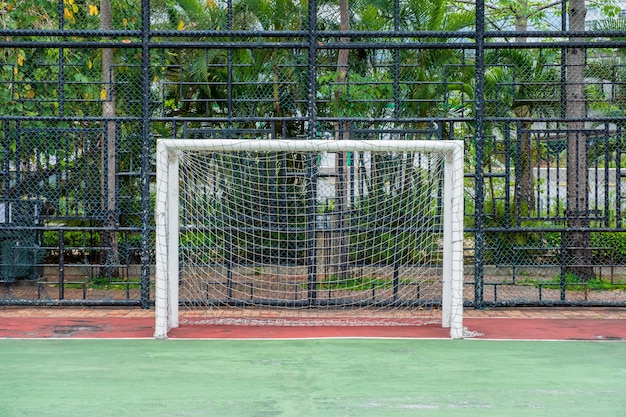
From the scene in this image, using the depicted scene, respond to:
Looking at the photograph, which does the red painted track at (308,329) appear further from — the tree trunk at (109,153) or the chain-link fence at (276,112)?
the tree trunk at (109,153)

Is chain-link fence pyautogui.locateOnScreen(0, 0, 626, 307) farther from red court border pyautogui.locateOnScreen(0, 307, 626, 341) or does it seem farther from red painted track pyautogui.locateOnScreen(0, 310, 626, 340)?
red painted track pyautogui.locateOnScreen(0, 310, 626, 340)

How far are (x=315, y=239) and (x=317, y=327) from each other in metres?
1.10

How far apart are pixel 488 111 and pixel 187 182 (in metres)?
5.47

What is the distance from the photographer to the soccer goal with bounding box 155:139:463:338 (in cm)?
989

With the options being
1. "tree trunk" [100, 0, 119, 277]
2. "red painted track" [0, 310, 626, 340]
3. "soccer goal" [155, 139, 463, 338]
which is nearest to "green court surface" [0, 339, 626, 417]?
"red painted track" [0, 310, 626, 340]

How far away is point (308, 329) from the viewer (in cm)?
905

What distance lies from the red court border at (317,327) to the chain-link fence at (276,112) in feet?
0.73

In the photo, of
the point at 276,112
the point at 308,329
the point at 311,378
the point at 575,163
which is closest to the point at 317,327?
the point at 308,329

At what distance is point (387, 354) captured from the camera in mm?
7617

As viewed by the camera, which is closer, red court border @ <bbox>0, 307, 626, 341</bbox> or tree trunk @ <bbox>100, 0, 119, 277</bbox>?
red court border @ <bbox>0, 307, 626, 341</bbox>

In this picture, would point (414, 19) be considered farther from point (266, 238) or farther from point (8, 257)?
point (8, 257)

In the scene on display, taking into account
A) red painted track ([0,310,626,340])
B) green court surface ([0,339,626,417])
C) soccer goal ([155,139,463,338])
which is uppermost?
soccer goal ([155,139,463,338])

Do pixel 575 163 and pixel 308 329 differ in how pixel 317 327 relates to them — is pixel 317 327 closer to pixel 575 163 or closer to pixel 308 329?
→ pixel 308 329

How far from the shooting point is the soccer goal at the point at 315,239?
32.4 ft
